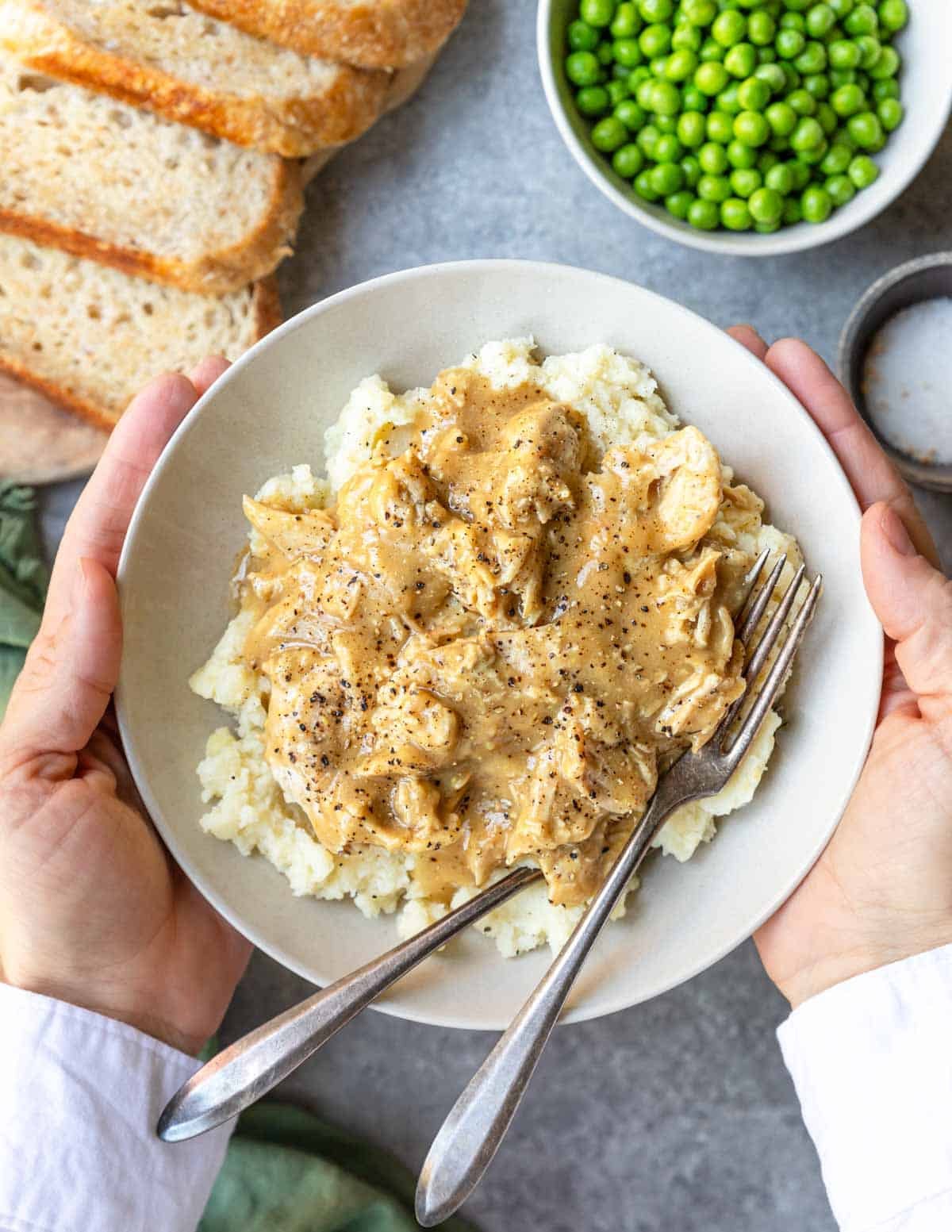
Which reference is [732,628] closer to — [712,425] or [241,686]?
[712,425]

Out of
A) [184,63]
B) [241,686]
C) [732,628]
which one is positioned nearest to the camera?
[732,628]

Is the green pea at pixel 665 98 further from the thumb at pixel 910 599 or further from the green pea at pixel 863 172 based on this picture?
the thumb at pixel 910 599

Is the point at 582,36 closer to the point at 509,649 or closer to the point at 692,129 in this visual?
the point at 692,129

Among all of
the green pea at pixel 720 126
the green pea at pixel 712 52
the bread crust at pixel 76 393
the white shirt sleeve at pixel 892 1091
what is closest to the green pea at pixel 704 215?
the green pea at pixel 720 126

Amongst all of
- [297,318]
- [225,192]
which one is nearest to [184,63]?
[225,192]

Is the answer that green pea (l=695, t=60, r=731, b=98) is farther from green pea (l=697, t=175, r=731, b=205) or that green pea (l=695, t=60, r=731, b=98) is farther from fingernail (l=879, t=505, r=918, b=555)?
fingernail (l=879, t=505, r=918, b=555)
